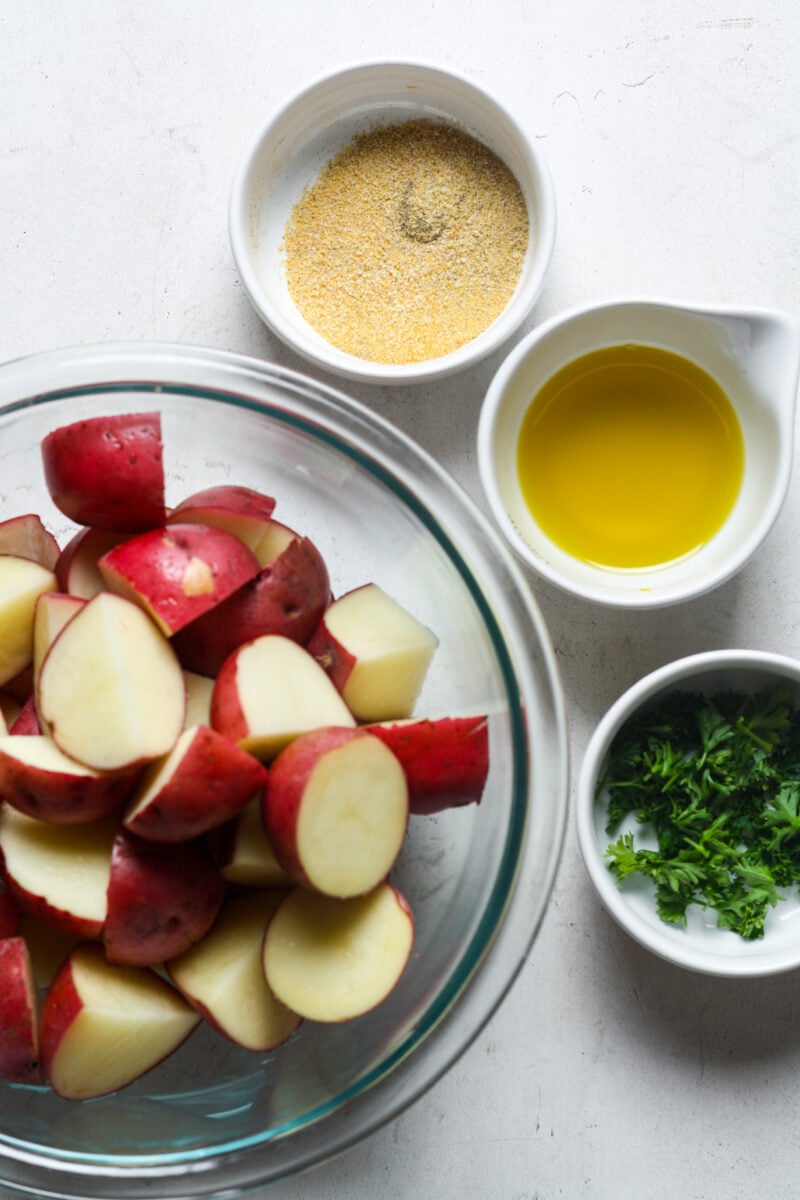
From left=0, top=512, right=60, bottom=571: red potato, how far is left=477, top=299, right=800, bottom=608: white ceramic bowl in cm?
46

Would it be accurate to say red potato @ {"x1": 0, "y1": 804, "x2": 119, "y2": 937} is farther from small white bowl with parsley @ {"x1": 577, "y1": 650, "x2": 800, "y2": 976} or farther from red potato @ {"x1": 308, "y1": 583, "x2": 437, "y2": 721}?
small white bowl with parsley @ {"x1": 577, "y1": 650, "x2": 800, "y2": 976}

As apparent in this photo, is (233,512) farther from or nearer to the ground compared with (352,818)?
farther from the ground

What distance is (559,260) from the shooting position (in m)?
1.32

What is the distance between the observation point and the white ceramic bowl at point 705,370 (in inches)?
47.2

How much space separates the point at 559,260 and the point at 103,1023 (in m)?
0.95

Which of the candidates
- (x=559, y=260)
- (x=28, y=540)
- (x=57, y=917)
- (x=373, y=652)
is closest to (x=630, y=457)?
(x=559, y=260)

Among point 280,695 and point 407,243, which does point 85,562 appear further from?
point 407,243

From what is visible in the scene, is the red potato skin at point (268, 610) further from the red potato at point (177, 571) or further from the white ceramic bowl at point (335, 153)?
the white ceramic bowl at point (335, 153)

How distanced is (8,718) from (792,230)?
1031 millimetres

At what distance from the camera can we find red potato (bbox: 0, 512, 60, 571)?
1097 millimetres

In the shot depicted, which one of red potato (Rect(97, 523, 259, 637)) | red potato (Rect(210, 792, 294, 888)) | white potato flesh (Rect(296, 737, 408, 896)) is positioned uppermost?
red potato (Rect(97, 523, 259, 637))

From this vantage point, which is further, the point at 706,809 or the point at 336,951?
the point at 706,809

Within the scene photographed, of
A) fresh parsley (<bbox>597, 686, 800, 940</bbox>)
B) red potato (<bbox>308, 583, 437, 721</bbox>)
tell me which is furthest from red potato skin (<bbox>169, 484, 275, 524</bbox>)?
fresh parsley (<bbox>597, 686, 800, 940</bbox>)

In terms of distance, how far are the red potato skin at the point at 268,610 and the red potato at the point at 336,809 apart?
0.43ft
